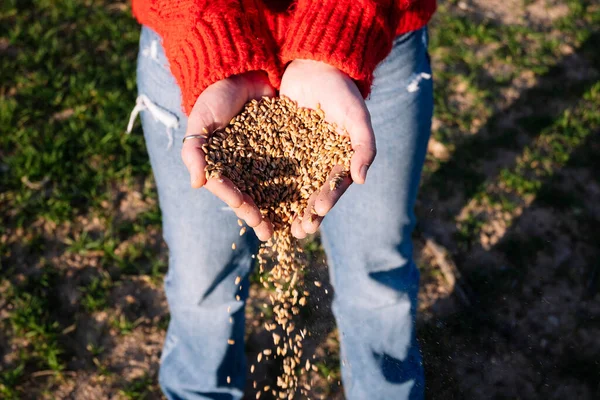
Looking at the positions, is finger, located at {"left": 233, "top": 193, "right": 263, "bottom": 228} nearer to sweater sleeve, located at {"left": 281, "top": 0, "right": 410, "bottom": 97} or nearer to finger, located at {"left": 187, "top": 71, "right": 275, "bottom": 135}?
finger, located at {"left": 187, "top": 71, "right": 275, "bottom": 135}

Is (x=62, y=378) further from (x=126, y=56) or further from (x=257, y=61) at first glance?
(x=126, y=56)

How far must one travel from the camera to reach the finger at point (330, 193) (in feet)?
6.19

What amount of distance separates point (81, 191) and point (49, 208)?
20 centimetres

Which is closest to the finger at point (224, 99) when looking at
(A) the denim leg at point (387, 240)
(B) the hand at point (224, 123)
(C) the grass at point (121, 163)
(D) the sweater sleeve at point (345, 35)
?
(B) the hand at point (224, 123)

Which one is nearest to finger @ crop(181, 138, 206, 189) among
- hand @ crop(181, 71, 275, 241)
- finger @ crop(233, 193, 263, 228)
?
hand @ crop(181, 71, 275, 241)

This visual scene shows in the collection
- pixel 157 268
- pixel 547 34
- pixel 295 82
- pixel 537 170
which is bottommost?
Answer: pixel 157 268

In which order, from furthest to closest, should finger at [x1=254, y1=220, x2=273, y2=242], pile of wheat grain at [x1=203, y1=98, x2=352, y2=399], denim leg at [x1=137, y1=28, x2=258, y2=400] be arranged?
1. denim leg at [x1=137, y1=28, x2=258, y2=400]
2. pile of wheat grain at [x1=203, y1=98, x2=352, y2=399]
3. finger at [x1=254, y1=220, x2=273, y2=242]

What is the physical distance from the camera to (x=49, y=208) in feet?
11.6

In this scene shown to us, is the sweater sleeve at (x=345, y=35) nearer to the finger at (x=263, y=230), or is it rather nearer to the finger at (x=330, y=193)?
the finger at (x=330, y=193)

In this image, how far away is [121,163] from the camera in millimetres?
3721

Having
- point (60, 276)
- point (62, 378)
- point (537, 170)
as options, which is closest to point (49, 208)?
point (60, 276)

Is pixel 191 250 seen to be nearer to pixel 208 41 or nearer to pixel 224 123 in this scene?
pixel 224 123

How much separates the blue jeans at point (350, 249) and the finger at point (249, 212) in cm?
27

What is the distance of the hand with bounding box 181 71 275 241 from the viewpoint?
73.9 inches
